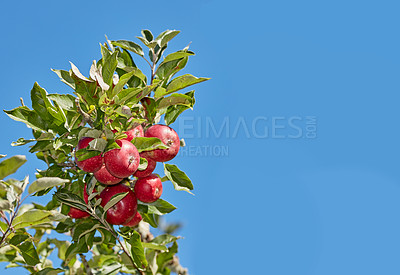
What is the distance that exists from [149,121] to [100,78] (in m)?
0.63

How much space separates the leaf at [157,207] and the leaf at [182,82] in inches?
38.3

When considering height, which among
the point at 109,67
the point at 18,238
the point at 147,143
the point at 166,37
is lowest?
the point at 18,238

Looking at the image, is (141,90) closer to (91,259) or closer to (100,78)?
(100,78)

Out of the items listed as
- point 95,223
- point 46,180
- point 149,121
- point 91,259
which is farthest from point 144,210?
point 91,259

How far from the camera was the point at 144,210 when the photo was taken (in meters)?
3.83

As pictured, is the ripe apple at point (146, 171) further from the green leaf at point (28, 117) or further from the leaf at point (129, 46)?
the leaf at point (129, 46)

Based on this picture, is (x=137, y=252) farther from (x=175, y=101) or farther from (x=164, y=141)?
(x=175, y=101)

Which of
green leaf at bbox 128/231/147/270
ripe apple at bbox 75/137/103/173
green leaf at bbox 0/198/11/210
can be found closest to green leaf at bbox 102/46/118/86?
ripe apple at bbox 75/137/103/173

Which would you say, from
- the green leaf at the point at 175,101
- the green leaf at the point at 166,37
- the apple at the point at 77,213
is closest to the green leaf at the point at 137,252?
the apple at the point at 77,213

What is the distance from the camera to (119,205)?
3520 mm

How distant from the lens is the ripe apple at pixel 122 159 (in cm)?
312

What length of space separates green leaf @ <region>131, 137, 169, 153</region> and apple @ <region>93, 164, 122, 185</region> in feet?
0.97

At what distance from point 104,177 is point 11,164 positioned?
670 millimetres

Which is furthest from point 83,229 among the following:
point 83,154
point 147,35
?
point 147,35
